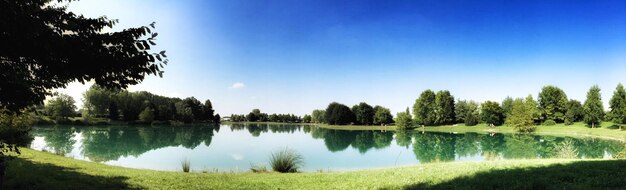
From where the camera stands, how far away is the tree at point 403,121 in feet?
299

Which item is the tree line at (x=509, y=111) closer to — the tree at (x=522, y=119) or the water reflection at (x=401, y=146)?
the tree at (x=522, y=119)

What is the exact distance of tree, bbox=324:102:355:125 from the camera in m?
120

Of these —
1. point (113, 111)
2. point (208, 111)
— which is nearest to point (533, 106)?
point (113, 111)

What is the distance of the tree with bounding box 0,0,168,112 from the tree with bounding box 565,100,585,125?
3427 inches

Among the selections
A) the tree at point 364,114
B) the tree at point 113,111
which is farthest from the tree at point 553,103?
the tree at point 113,111

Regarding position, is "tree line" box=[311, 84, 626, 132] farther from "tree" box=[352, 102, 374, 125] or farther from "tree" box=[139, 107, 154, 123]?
"tree" box=[139, 107, 154, 123]

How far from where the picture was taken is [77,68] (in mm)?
5805

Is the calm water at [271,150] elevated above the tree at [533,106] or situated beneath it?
situated beneath

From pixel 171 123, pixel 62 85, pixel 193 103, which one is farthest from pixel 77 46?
pixel 193 103

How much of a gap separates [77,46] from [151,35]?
111 centimetres

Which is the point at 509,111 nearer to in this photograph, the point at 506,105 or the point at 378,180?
the point at 506,105

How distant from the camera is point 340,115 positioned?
120 metres

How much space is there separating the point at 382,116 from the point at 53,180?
105 metres

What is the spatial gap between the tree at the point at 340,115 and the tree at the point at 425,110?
90.5 feet
